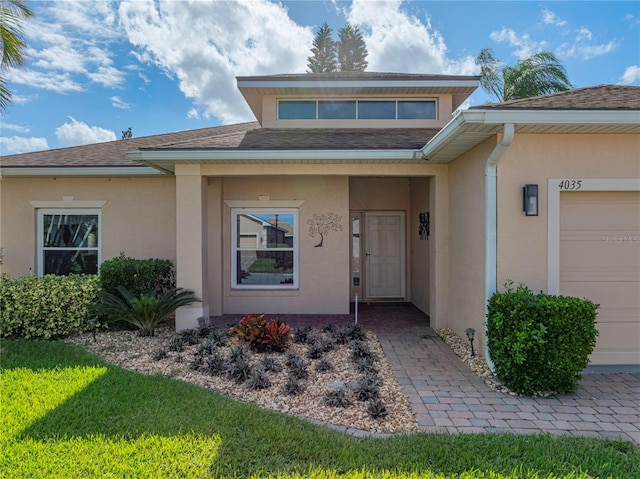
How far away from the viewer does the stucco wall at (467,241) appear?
5.53 meters

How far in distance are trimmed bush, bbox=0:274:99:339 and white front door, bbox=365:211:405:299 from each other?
7179mm

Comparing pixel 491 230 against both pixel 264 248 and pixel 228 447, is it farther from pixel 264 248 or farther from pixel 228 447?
pixel 264 248

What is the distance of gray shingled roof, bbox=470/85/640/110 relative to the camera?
15.0 ft

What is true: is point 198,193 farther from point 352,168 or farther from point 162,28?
point 162,28

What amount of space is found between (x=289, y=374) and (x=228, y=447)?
5.52ft

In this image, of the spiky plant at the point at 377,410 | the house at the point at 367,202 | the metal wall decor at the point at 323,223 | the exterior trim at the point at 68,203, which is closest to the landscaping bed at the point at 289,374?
the spiky plant at the point at 377,410

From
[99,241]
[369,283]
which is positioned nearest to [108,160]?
[99,241]

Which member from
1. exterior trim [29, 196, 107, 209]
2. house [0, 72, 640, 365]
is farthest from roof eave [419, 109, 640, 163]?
exterior trim [29, 196, 107, 209]

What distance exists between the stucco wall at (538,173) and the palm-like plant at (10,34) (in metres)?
8.43

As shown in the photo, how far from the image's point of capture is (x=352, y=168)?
708 cm

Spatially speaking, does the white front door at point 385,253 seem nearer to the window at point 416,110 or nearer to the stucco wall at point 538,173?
the window at point 416,110

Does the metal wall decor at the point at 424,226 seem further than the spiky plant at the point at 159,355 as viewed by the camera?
Yes

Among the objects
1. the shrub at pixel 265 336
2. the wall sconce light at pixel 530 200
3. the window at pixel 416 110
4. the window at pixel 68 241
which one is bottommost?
A: the shrub at pixel 265 336

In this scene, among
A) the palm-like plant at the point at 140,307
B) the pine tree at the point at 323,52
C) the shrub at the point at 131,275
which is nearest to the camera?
the palm-like plant at the point at 140,307
